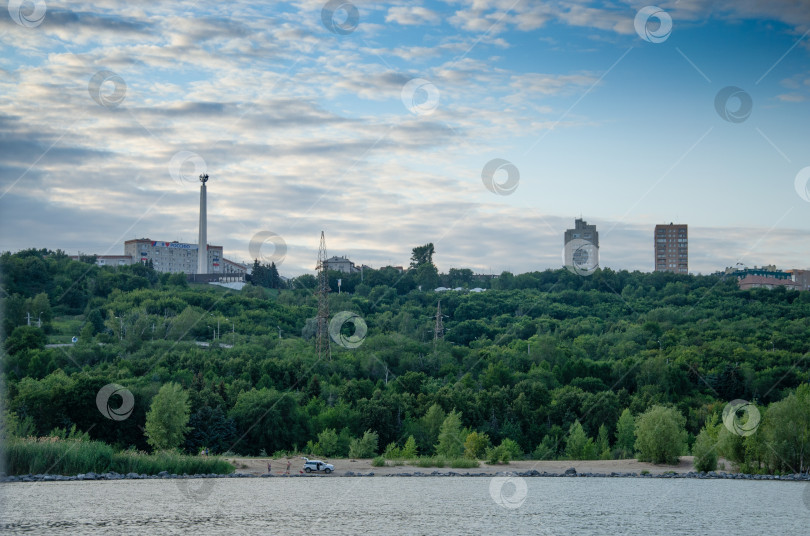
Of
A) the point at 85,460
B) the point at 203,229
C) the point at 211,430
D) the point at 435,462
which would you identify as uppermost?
the point at 203,229

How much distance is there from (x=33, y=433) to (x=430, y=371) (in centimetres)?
4642

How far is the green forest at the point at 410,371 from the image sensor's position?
64812mm

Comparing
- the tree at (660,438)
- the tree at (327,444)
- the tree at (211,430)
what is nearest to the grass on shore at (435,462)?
the tree at (327,444)

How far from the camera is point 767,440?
58.5 metres

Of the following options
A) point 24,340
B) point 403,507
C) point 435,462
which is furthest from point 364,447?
point 24,340

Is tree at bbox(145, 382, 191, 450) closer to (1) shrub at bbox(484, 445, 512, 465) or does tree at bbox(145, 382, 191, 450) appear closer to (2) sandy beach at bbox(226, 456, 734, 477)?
(2) sandy beach at bbox(226, 456, 734, 477)

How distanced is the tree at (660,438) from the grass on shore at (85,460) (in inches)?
1197

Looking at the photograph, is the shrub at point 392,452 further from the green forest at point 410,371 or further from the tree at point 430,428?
the tree at point 430,428

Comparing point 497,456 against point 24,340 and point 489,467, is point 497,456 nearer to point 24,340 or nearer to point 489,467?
point 489,467

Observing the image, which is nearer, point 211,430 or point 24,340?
point 211,430

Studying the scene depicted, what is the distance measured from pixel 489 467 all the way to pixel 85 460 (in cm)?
2819

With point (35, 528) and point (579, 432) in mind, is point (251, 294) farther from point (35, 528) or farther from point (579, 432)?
point (35, 528)

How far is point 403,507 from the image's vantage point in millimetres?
42812

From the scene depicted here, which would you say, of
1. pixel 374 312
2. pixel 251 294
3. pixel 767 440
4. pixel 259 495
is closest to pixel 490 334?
pixel 374 312
